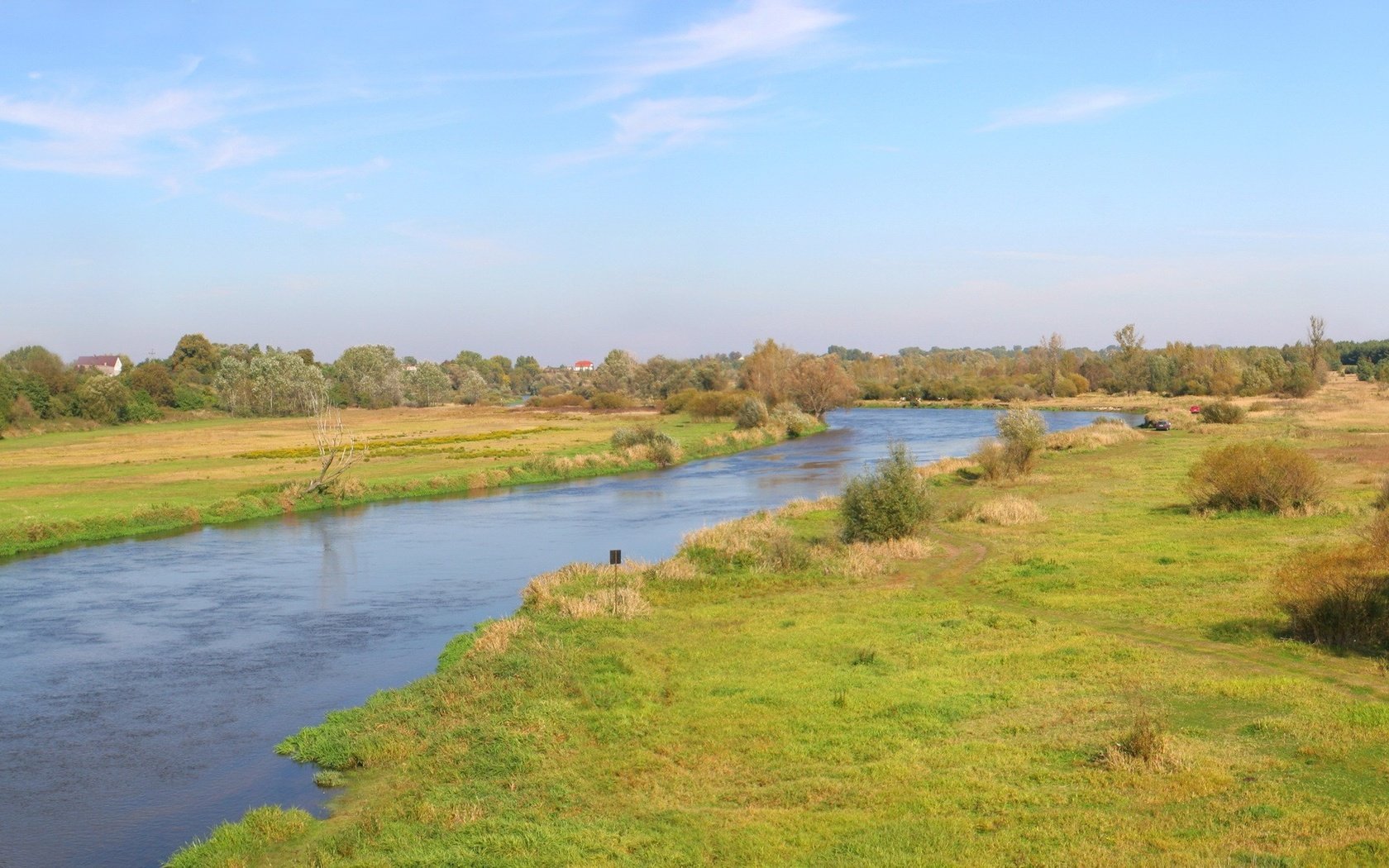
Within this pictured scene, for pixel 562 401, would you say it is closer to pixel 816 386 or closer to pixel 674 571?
pixel 816 386

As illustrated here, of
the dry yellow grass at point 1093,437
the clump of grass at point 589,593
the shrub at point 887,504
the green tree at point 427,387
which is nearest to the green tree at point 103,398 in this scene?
the green tree at point 427,387

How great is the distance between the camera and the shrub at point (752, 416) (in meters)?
79.9

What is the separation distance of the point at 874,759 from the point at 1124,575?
37.9ft

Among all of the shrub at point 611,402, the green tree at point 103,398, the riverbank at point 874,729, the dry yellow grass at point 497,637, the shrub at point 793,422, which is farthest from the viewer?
the shrub at point 611,402

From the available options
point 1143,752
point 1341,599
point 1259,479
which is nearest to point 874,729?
point 1143,752

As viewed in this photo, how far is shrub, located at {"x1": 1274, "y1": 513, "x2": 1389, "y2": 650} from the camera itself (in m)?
14.4

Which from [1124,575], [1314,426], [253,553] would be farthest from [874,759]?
[1314,426]

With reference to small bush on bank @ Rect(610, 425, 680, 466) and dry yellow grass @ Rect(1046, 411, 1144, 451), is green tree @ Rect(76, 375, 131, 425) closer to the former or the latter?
small bush on bank @ Rect(610, 425, 680, 466)

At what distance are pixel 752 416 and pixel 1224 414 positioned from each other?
3292 centimetres

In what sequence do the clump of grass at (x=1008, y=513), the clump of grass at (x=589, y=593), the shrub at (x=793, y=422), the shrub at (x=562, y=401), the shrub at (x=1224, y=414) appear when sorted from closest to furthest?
1. the clump of grass at (x=589, y=593)
2. the clump of grass at (x=1008, y=513)
3. the shrub at (x=1224, y=414)
4. the shrub at (x=793, y=422)
5. the shrub at (x=562, y=401)

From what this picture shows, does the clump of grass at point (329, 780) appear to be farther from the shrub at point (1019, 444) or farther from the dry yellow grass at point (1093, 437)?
the dry yellow grass at point (1093, 437)

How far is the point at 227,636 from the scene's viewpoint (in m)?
21.3

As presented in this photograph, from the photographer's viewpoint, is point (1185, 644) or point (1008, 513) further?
point (1008, 513)

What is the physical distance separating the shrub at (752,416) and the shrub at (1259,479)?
51203mm
